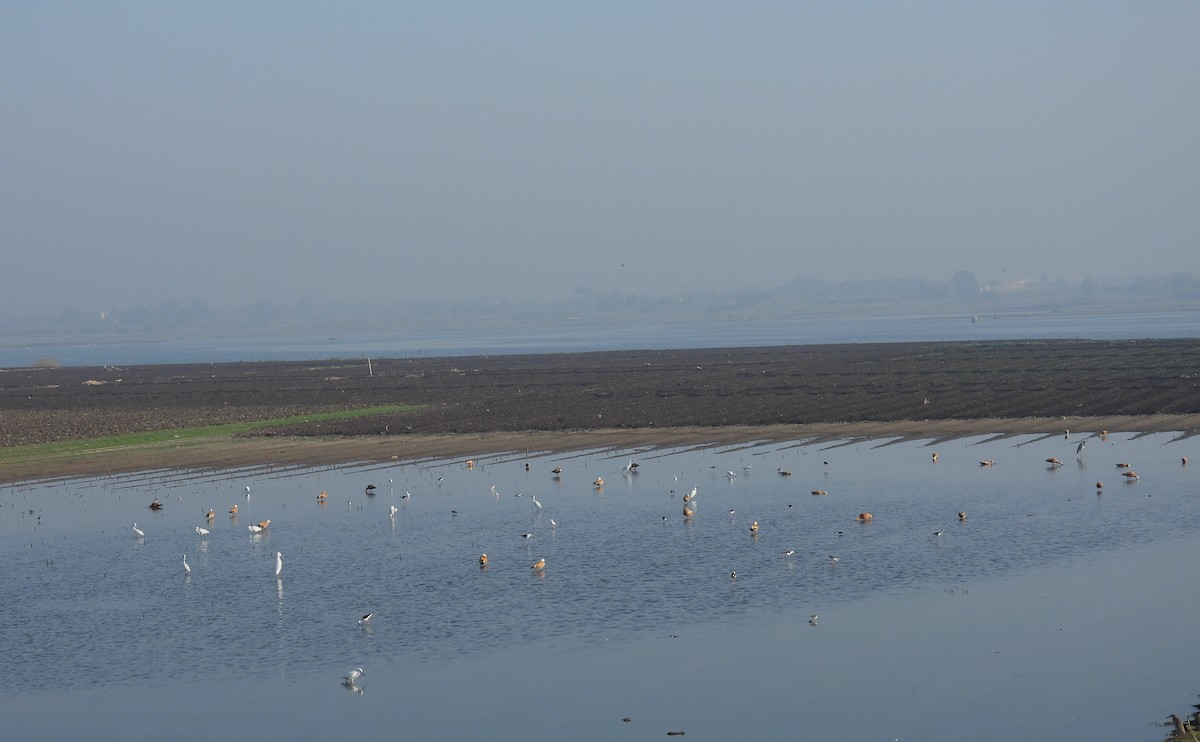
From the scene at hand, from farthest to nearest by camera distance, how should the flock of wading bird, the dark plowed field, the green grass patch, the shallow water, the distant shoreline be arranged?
the dark plowed field < the green grass patch < the distant shoreline < the flock of wading bird < the shallow water

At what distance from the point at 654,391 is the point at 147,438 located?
2467cm

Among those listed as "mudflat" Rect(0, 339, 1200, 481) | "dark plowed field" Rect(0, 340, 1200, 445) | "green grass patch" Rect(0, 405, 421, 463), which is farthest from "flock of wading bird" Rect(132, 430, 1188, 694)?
"green grass patch" Rect(0, 405, 421, 463)

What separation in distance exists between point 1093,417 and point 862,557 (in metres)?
25.3

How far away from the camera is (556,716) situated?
1501 cm

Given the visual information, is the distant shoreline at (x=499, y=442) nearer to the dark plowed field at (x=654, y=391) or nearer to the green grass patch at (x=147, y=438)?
the green grass patch at (x=147, y=438)

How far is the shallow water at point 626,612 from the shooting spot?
15.1 m

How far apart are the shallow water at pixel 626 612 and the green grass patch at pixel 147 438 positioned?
11.9 m

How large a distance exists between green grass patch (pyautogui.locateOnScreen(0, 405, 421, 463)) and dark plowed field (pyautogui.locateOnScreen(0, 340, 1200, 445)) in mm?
1495

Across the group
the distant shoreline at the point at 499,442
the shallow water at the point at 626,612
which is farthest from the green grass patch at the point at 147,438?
the shallow water at the point at 626,612

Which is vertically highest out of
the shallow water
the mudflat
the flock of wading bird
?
the mudflat

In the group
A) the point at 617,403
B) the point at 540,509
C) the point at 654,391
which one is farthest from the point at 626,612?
the point at 654,391

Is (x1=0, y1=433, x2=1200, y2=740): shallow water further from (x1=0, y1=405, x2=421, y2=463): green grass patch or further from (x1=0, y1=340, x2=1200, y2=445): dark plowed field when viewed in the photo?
(x1=0, y1=340, x2=1200, y2=445): dark plowed field

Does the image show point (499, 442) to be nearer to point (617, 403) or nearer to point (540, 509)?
point (617, 403)

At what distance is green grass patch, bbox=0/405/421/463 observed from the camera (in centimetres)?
4394
